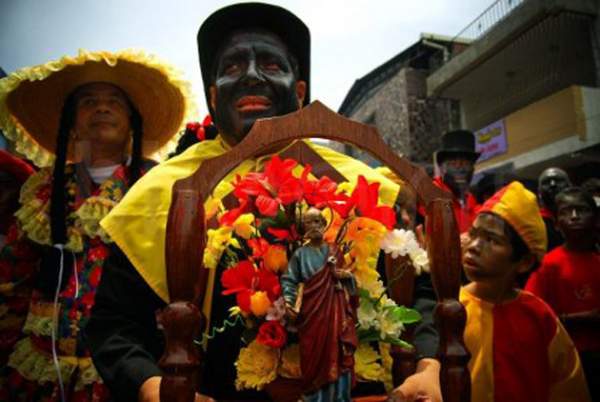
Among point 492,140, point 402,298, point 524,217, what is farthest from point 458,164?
point 492,140

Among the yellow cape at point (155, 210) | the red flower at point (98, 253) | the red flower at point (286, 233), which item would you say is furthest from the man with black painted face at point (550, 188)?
the red flower at point (286, 233)

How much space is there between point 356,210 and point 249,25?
0.79 metres

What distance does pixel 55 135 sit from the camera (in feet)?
8.54

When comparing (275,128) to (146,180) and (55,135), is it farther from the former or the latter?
(55,135)

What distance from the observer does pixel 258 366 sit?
2.82ft

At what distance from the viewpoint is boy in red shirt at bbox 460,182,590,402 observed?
217cm

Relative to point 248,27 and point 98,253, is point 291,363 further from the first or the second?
point 98,253

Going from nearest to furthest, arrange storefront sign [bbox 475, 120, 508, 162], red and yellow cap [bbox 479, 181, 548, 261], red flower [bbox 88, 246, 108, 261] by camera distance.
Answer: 1. red flower [bbox 88, 246, 108, 261]
2. red and yellow cap [bbox 479, 181, 548, 261]
3. storefront sign [bbox 475, 120, 508, 162]

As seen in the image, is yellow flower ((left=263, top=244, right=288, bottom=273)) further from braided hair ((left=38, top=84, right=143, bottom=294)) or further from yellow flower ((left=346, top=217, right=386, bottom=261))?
braided hair ((left=38, top=84, right=143, bottom=294))

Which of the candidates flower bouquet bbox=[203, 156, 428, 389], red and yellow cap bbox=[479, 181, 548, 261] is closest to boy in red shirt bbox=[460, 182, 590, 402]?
red and yellow cap bbox=[479, 181, 548, 261]

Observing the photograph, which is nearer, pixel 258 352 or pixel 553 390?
pixel 258 352

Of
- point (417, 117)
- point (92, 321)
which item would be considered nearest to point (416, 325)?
point (92, 321)

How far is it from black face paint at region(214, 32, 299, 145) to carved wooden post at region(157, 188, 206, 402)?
0.61m

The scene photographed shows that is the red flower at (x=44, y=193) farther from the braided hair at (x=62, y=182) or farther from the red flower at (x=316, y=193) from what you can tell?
the red flower at (x=316, y=193)
